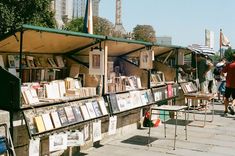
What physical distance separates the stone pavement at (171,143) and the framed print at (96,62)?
1.41m

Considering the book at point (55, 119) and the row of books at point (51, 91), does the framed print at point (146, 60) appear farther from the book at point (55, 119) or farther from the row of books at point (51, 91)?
the book at point (55, 119)

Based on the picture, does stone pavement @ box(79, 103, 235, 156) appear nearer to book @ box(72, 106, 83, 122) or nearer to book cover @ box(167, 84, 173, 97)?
book @ box(72, 106, 83, 122)

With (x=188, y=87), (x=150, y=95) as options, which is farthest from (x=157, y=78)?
(x=150, y=95)

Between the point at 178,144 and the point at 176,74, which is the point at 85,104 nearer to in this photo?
the point at 178,144

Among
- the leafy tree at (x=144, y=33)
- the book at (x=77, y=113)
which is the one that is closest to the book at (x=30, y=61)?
the book at (x=77, y=113)

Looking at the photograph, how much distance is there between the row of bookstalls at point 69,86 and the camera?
511 centimetres

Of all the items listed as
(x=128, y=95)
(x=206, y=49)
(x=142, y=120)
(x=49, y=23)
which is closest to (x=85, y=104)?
(x=128, y=95)

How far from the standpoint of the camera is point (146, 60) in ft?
28.8

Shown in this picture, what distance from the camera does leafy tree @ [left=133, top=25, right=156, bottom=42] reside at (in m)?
62.2

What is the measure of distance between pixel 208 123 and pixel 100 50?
4.41m

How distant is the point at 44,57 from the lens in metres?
6.93

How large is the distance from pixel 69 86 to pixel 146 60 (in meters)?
2.61

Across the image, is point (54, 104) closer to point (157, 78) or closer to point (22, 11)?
point (157, 78)

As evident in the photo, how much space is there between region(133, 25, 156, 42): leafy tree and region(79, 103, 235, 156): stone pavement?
5342cm
